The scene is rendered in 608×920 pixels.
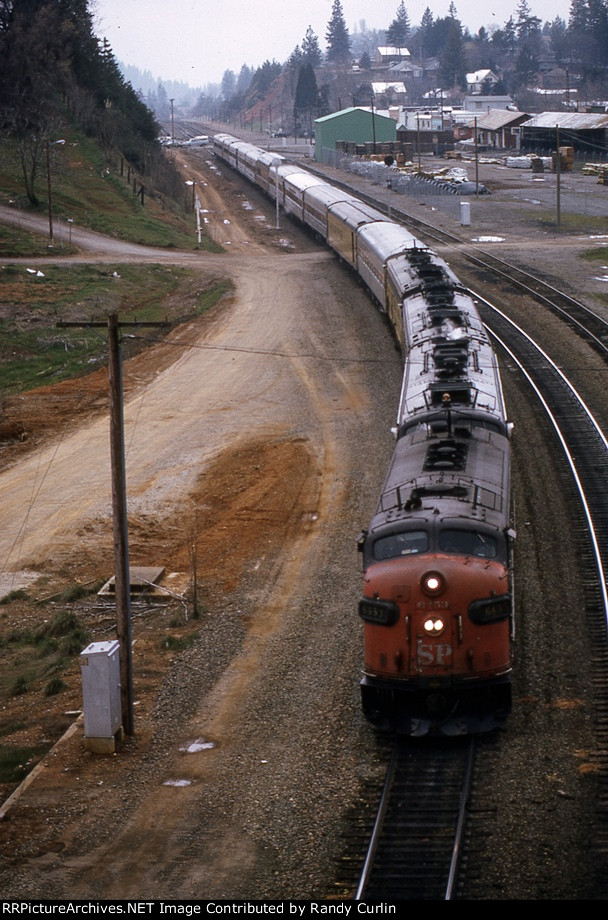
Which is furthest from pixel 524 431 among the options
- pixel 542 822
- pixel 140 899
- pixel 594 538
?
pixel 140 899

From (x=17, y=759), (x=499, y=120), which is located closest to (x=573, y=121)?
(x=499, y=120)

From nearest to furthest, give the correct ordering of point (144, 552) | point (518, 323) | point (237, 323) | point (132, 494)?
point (144, 552), point (132, 494), point (518, 323), point (237, 323)

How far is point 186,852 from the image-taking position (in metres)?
12.7

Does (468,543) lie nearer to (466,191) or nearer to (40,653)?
(40,653)

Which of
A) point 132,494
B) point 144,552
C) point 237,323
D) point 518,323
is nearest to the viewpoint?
point 144,552

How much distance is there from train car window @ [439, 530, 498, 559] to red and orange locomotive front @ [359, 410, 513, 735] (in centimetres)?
1

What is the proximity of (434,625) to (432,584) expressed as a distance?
0.54 meters

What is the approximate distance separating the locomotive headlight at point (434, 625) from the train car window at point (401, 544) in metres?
0.98

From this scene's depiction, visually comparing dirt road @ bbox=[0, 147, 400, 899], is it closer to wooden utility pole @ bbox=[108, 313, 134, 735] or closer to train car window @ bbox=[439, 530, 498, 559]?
wooden utility pole @ bbox=[108, 313, 134, 735]

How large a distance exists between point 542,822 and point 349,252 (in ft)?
132

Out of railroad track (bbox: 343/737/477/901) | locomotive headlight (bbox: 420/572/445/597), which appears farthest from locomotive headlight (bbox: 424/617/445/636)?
railroad track (bbox: 343/737/477/901)

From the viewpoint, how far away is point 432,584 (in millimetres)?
14031

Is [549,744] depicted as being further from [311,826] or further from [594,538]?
[594,538]

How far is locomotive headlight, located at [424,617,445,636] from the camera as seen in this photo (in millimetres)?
14039
